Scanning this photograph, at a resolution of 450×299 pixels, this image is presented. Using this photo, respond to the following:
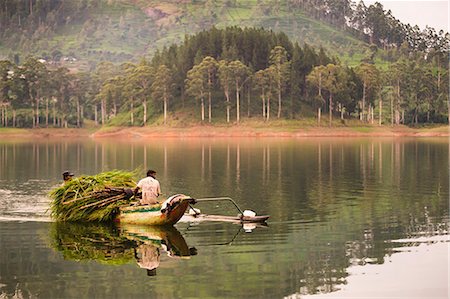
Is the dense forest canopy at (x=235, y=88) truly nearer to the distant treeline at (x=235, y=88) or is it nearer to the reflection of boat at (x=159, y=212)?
the distant treeline at (x=235, y=88)

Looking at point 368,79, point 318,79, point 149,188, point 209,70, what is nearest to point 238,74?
point 209,70

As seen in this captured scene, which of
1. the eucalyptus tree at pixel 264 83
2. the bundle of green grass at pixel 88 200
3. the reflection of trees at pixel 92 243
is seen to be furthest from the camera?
the eucalyptus tree at pixel 264 83

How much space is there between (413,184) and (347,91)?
113073mm

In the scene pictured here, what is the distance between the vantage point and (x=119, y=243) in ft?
97.5

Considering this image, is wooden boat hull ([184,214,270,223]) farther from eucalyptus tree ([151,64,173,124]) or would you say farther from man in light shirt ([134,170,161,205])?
eucalyptus tree ([151,64,173,124])

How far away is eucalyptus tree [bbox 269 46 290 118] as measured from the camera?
6437 inches

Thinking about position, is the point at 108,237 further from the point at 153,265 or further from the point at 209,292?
the point at 209,292

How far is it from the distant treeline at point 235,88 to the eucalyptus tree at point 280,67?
8.4 inches

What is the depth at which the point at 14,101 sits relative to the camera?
7087 inches

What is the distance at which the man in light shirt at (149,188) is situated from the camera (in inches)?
1325

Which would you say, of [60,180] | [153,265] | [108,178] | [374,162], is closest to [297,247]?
[153,265]

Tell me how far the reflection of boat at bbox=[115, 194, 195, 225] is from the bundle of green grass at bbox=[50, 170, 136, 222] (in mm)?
717

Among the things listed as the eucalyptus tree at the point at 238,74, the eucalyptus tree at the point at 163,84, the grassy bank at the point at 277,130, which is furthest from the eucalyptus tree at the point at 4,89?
the eucalyptus tree at the point at 238,74

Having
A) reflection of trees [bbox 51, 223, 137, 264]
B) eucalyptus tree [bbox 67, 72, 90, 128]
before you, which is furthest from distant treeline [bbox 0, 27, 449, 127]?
reflection of trees [bbox 51, 223, 137, 264]
